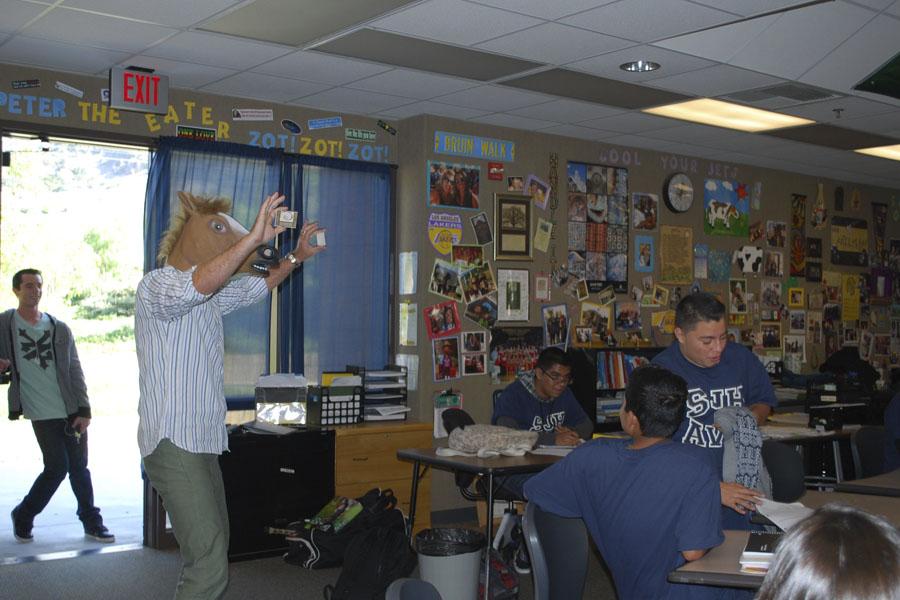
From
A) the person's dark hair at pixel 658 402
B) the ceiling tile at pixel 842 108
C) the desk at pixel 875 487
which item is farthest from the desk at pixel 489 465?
the ceiling tile at pixel 842 108

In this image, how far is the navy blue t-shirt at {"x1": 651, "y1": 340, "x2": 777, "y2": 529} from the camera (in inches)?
164

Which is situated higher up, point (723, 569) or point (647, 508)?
point (647, 508)

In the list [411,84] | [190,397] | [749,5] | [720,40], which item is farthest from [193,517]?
[720,40]

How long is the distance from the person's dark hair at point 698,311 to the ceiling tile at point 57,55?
3452mm

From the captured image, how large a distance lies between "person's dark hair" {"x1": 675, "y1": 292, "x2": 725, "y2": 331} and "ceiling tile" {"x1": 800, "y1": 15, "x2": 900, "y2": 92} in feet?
6.33

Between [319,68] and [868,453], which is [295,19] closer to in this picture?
[319,68]

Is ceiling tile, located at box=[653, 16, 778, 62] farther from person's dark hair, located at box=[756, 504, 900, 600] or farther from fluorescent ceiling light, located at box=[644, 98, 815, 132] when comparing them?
person's dark hair, located at box=[756, 504, 900, 600]

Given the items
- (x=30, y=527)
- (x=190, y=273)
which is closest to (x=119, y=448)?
(x=30, y=527)

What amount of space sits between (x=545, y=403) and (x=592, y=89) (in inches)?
79.6

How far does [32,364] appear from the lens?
6.58 metres

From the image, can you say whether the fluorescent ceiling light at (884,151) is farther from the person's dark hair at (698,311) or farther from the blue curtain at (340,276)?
the person's dark hair at (698,311)

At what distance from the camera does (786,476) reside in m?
4.42

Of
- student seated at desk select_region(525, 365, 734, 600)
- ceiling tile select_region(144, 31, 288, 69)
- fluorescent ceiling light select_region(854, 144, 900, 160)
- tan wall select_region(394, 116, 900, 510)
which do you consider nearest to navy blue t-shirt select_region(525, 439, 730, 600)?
student seated at desk select_region(525, 365, 734, 600)

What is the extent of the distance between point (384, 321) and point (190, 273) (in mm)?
3891
